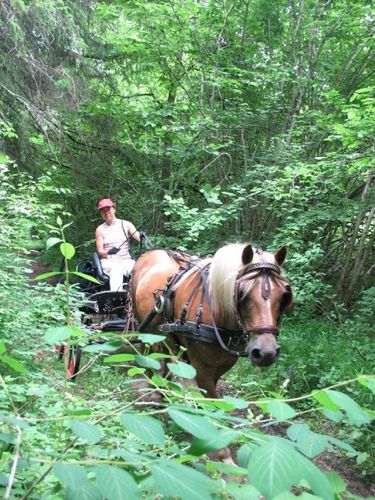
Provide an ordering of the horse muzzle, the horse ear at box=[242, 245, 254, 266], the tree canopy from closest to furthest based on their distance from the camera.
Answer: the horse muzzle
the horse ear at box=[242, 245, 254, 266]
the tree canopy

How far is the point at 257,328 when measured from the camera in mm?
2756

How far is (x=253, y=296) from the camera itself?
112 inches

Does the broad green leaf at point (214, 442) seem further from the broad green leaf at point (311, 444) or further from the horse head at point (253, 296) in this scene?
the horse head at point (253, 296)

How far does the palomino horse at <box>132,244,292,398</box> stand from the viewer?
9.20 feet

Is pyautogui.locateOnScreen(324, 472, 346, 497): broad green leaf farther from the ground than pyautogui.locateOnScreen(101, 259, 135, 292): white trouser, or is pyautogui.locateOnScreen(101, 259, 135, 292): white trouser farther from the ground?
pyautogui.locateOnScreen(324, 472, 346, 497): broad green leaf

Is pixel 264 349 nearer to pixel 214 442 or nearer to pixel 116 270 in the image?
pixel 214 442

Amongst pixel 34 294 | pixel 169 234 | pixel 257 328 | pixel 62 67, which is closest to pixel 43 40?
pixel 62 67

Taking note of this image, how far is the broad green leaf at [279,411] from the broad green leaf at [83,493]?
1.44 feet

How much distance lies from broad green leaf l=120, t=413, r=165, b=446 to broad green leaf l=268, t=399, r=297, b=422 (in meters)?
0.29

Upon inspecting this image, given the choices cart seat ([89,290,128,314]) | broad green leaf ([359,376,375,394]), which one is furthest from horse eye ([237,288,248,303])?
cart seat ([89,290,128,314])

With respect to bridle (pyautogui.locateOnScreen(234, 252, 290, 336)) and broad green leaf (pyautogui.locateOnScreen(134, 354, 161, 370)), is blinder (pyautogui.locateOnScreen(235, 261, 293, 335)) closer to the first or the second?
bridle (pyautogui.locateOnScreen(234, 252, 290, 336))

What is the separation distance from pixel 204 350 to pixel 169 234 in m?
6.26

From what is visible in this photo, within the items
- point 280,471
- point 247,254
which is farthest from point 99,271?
point 280,471

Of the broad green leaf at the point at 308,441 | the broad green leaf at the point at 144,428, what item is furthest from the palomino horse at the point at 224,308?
the broad green leaf at the point at 144,428
